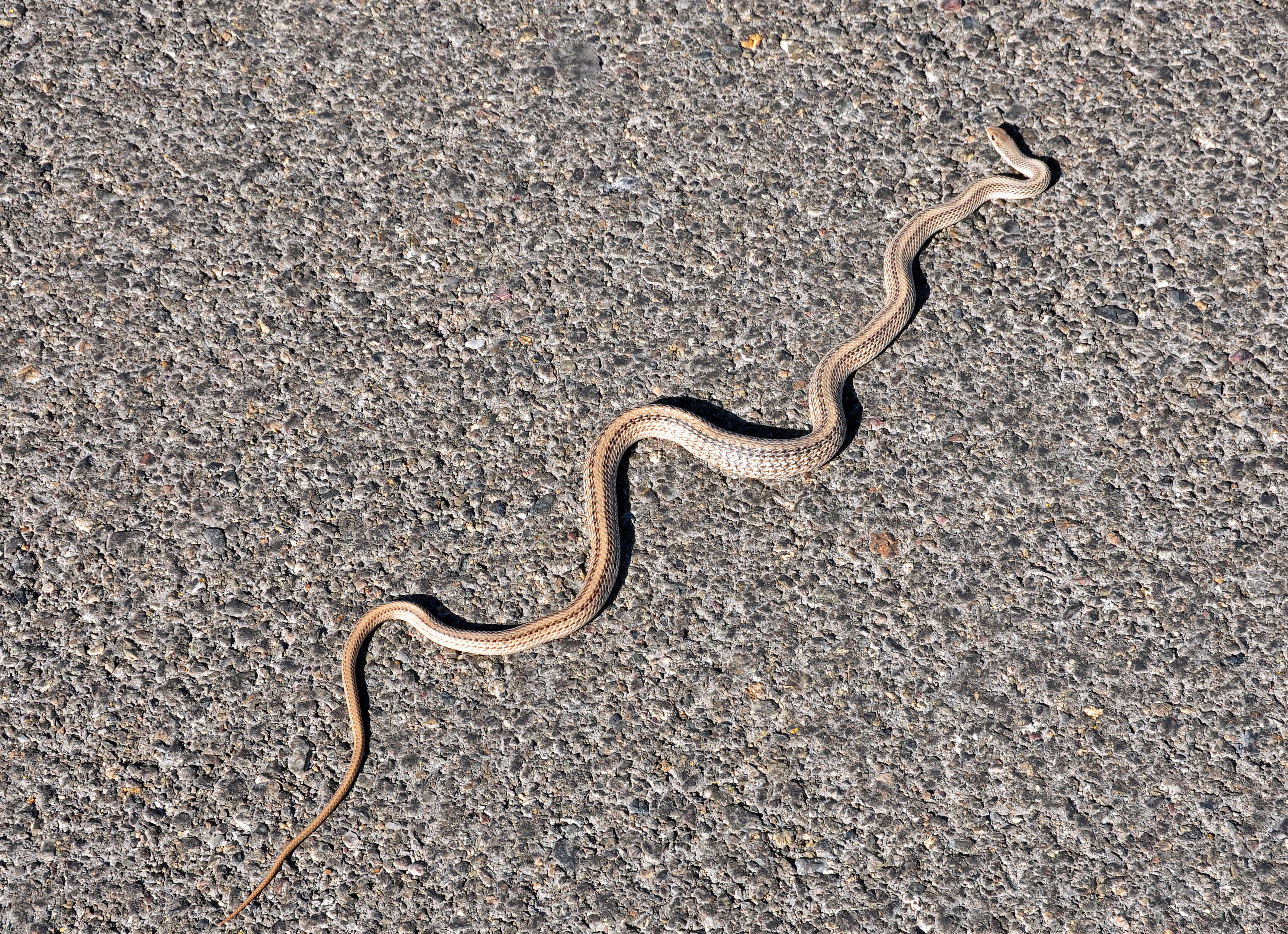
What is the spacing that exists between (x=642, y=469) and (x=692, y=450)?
0.25 metres

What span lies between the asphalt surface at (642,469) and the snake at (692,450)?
83mm

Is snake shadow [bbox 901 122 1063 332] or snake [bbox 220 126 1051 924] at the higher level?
snake shadow [bbox 901 122 1063 332]

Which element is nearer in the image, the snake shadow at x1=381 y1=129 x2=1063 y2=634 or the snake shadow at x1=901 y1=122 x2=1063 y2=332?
the snake shadow at x1=381 y1=129 x2=1063 y2=634

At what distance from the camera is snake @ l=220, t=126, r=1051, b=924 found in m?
4.72

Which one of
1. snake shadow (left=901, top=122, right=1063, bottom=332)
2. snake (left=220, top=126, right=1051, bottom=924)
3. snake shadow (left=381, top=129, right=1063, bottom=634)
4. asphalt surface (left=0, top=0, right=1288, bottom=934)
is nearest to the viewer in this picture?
asphalt surface (left=0, top=0, right=1288, bottom=934)

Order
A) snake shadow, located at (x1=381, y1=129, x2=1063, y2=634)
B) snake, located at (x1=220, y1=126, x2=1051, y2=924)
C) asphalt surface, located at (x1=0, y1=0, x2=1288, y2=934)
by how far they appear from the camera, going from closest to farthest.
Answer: asphalt surface, located at (x1=0, y1=0, x2=1288, y2=934)
snake, located at (x1=220, y1=126, x2=1051, y2=924)
snake shadow, located at (x1=381, y1=129, x2=1063, y2=634)

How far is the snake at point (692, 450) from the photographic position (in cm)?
472

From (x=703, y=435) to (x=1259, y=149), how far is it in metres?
3.54

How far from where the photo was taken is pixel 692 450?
5285 millimetres

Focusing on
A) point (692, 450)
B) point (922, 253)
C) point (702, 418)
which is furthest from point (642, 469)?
point (922, 253)

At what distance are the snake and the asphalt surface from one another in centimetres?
8

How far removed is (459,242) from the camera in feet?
19.7

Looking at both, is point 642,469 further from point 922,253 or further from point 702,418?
point 922,253

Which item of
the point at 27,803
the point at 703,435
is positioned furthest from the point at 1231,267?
the point at 27,803
